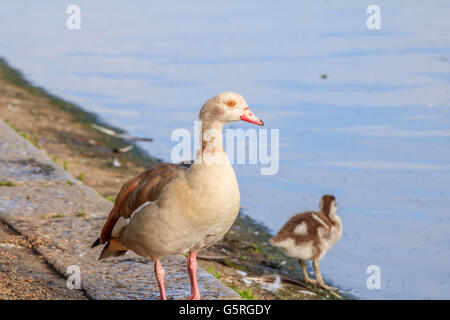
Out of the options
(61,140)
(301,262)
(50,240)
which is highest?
(61,140)

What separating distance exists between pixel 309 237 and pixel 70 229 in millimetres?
3164

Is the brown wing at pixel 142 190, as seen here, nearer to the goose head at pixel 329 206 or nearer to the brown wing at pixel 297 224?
the brown wing at pixel 297 224

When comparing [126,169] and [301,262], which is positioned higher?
[126,169]

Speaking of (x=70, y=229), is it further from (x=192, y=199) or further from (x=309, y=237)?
(x=309, y=237)

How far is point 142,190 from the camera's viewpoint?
4.91 metres

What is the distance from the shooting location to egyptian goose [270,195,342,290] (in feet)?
27.8

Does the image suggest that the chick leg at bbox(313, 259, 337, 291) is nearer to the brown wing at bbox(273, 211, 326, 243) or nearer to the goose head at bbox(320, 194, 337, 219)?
the brown wing at bbox(273, 211, 326, 243)

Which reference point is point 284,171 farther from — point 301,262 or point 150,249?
point 150,249

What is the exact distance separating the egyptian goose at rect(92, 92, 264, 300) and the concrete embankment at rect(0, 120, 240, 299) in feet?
1.84

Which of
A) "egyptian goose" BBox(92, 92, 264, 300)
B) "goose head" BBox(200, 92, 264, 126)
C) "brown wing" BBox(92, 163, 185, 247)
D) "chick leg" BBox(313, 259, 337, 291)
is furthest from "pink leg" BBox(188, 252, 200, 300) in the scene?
"chick leg" BBox(313, 259, 337, 291)

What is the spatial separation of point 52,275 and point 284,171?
22.1 feet

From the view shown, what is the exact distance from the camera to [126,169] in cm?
1204

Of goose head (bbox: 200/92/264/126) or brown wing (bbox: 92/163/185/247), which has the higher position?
goose head (bbox: 200/92/264/126)
